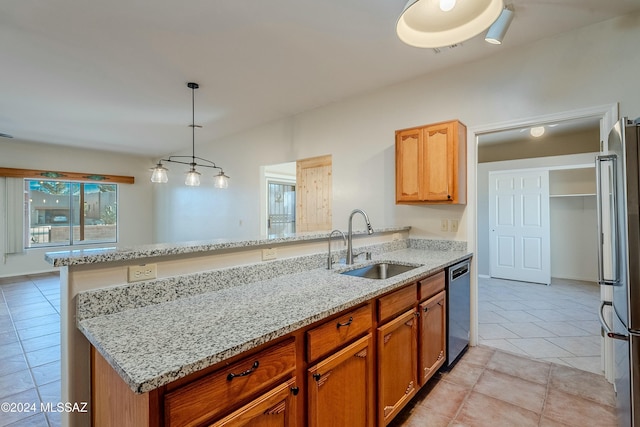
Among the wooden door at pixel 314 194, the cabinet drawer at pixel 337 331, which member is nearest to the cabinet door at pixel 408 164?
the wooden door at pixel 314 194

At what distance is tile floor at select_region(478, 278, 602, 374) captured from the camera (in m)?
2.76

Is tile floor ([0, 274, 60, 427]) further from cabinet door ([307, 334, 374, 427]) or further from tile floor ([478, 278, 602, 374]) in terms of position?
tile floor ([478, 278, 602, 374])

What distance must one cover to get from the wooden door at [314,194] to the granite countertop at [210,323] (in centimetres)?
253

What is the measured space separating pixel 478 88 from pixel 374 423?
294cm

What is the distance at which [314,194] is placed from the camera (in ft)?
14.8

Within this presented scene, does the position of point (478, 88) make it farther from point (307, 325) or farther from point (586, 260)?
point (586, 260)

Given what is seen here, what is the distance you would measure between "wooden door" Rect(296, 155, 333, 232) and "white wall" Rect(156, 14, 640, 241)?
0.15 m

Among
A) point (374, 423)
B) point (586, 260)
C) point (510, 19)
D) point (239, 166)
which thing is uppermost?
point (510, 19)

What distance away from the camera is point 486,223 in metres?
5.54

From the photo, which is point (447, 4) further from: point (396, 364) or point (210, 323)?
Answer: point (396, 364)

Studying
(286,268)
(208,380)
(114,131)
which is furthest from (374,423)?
(114,131)

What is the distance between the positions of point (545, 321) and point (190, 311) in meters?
3.89

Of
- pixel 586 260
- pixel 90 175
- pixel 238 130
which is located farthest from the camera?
pixel 90 175

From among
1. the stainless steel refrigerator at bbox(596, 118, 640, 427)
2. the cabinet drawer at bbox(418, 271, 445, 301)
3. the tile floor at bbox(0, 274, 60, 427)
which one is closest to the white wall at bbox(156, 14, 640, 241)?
the cabinet drawer at bbox(418, 271, 445, 301)
